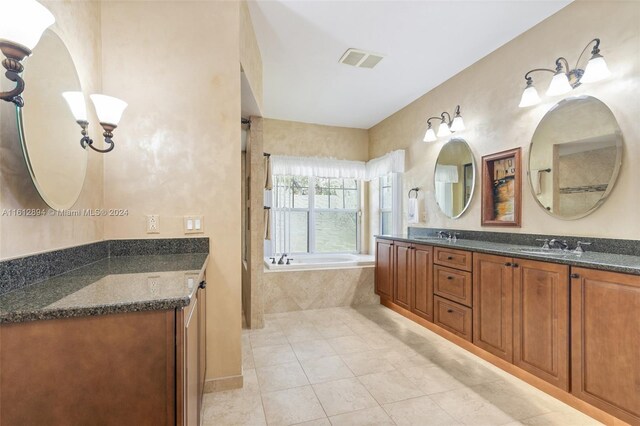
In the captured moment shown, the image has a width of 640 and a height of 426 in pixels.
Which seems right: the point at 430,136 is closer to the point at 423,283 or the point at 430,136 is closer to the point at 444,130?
the point at 444,130

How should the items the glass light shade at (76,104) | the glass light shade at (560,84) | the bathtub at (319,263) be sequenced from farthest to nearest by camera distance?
the bathtub at (319,263) → the glass light shade at (560,84) → the glass light shade at (76,104)

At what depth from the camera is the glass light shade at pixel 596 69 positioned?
1.88 m

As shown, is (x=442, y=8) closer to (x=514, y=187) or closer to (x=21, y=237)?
(x=514, y=187)

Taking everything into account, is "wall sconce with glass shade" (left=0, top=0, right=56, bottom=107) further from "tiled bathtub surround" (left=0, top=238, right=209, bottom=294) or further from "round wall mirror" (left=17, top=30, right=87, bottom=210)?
"tiled bathtub surround" (left=0, top=238, right=209, bottom=294)

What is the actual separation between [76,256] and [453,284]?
275cm

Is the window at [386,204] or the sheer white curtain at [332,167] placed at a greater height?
the sheer white curtain at [332,167]

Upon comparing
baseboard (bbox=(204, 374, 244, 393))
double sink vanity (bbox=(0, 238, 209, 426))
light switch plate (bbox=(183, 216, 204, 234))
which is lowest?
baseboard (bbox=(204, 374, 244, 393))

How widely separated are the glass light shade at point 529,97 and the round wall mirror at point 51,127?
303 centimetres

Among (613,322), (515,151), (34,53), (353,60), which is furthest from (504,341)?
(34,53)

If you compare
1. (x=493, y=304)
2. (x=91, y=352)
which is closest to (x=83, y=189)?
(x=91, y=352)

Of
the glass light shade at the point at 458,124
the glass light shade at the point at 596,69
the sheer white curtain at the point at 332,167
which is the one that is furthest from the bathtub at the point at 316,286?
the glass light shade at the point at 596,69

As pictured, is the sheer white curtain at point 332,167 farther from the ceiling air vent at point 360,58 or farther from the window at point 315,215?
the ceiling air vent at point 360,58

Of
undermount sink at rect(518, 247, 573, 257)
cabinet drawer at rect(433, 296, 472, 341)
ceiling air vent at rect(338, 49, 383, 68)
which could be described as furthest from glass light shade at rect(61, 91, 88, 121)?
cabinet drawer at rect(433, 296, 472, 341)

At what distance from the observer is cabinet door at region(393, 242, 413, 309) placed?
3.25 meters
